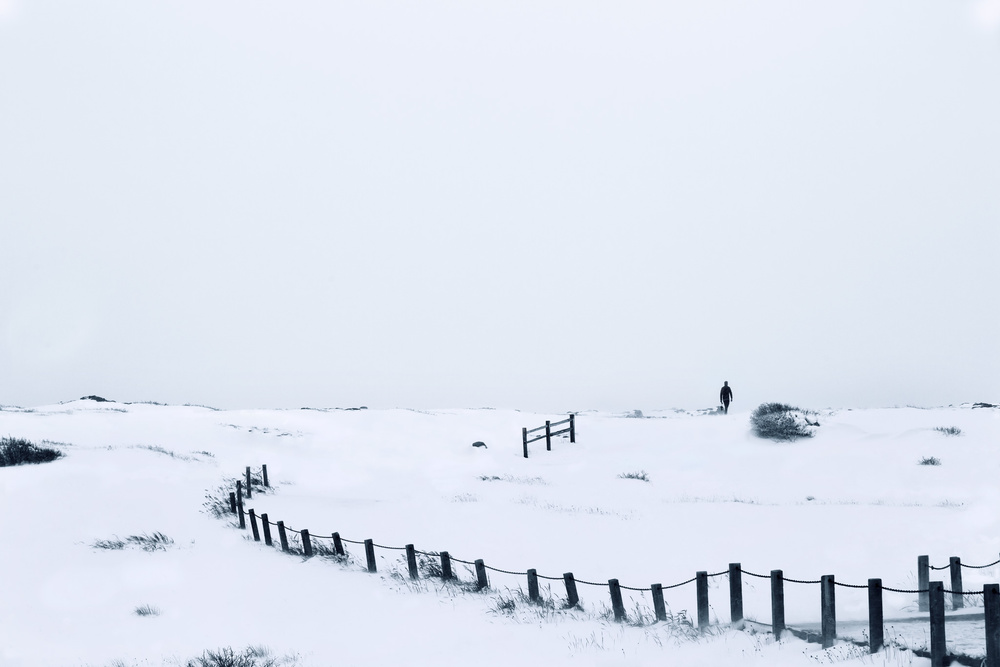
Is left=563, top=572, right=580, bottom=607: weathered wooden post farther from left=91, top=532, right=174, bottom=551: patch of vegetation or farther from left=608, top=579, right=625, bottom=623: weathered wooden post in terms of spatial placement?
left=91, top=532, right=174, bottom=551: patch of vegetation

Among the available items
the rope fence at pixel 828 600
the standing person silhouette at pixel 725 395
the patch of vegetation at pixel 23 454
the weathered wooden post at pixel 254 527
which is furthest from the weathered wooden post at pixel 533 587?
the standing person silhouette at pixel 725 395

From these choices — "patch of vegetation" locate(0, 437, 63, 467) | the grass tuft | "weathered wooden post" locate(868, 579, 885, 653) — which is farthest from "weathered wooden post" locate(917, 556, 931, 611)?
"patch of vegetation" locate(0, 437, 63, 467)

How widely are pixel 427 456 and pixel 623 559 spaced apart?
18.9 m

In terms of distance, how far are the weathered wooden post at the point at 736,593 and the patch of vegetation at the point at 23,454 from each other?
19191mm

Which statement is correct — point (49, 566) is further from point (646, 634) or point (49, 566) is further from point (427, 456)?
point (427, 456)

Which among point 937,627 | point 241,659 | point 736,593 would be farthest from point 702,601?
point 241,659

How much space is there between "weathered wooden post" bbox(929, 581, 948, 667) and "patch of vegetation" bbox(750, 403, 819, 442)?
2540 cm

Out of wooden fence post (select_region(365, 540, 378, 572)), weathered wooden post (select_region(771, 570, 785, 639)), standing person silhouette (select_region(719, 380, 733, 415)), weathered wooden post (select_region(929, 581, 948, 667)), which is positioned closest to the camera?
weathered wooden post (select_region(929, 581, 948, 667))

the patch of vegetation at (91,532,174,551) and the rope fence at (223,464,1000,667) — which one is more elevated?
the rope fence at (223,464,1000,667)

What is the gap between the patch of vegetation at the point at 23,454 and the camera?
20663mm

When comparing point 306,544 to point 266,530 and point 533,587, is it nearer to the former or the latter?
point 266,530

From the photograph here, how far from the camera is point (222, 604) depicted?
12523mm

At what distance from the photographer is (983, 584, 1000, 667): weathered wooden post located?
7227 mm

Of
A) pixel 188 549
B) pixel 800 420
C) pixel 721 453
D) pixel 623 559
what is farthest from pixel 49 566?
pixel 800 420
